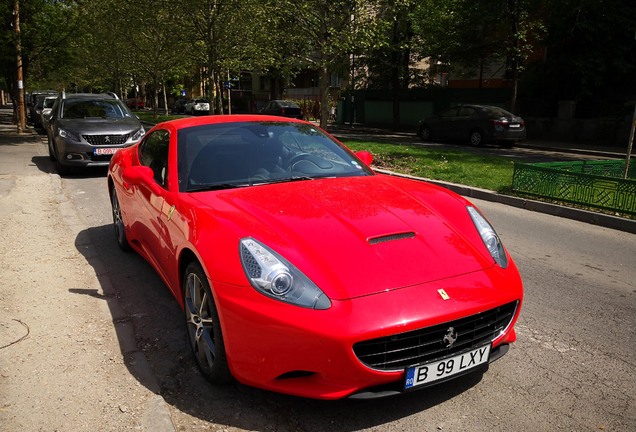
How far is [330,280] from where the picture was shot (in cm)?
257

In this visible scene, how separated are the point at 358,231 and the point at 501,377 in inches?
50.3

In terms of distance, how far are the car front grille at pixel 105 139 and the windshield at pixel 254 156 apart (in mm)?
7712

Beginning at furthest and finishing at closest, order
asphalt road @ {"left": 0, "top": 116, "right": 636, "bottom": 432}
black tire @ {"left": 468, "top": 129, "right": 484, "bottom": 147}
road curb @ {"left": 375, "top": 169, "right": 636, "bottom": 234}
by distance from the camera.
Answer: black tire @ {"left": 468, "top": 129, "right": 484, "bottom": 147} < road curb @ {"left": 375, "top": 169, "right": 636, "bottom": 234} < asphalt road @ {"left": 0, "top": 116, "right": 636, "bottom": 432}

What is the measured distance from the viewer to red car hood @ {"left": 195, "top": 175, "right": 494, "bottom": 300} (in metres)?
2.63

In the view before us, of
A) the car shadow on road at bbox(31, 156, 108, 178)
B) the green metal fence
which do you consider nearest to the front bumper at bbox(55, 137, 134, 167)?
the car shadow on road at bbox(31, 156, 108, 178)

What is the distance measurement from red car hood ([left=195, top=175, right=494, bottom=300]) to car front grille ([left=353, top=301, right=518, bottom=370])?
239mm

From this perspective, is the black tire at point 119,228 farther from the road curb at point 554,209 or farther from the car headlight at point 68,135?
the road curb at point 554,209

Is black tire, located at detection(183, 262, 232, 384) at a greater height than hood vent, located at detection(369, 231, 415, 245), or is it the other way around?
hood vent, located at detection(369, 231, 415, 245)

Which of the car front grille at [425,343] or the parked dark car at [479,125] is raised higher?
the parked dark car at [479,125]

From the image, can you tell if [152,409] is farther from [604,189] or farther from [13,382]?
[604,189]

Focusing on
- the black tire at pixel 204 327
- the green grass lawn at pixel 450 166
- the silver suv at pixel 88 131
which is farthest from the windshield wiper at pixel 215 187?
the silver suv at pixel 88 131

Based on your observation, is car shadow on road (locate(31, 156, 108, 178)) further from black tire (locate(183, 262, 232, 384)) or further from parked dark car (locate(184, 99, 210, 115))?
parked dark car (locate(184, 99, 210, 115))

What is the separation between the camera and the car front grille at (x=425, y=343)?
2.47m

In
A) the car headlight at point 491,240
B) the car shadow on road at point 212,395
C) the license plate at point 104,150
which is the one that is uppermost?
the car headlight at point 491,240
